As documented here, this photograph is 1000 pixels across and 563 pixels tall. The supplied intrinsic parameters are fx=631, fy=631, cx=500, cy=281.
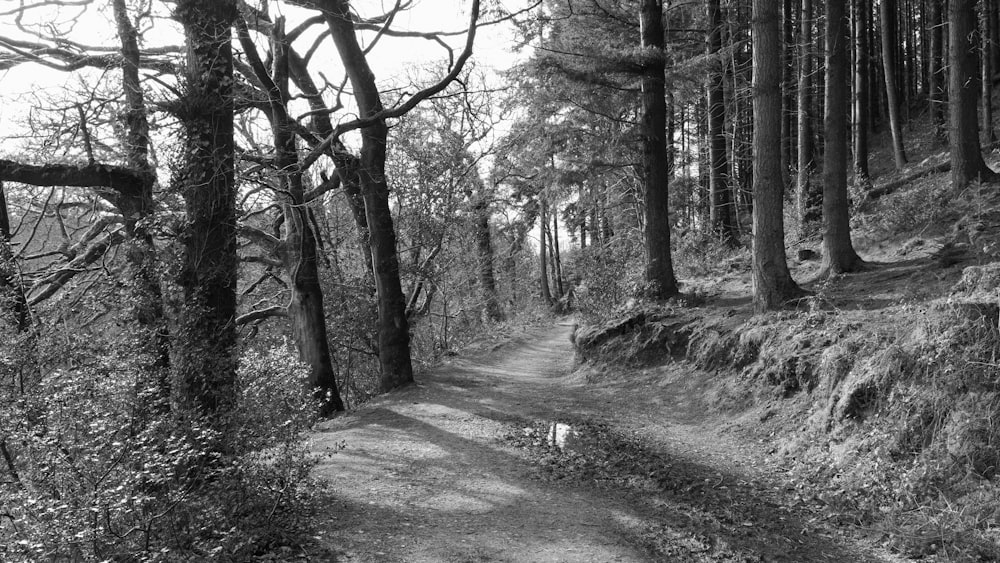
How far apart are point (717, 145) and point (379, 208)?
33.8 feet

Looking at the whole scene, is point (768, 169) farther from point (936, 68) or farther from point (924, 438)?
point (936, 68)

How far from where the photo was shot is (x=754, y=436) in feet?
24.4

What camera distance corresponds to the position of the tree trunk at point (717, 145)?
16.5 metres

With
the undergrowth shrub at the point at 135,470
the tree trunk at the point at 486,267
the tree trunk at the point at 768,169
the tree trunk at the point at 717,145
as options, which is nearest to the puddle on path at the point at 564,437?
the undergrowth shrub at the point at 135,470

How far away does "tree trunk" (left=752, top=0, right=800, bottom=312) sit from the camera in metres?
9.31

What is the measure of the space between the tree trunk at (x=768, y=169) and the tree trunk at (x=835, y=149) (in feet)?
5.31

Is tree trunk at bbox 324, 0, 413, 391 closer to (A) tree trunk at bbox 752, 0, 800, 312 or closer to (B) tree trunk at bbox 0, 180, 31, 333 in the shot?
(B) tree trunk at bbox 0, 180, 31, 333

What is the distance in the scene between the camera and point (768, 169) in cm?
932

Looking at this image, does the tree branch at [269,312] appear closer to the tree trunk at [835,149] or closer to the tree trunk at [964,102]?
the tree trunk at [835,149]

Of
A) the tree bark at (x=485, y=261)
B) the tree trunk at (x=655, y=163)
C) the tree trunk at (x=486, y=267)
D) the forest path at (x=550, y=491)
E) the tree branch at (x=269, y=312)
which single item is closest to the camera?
the forest path at (x=550, y=491)

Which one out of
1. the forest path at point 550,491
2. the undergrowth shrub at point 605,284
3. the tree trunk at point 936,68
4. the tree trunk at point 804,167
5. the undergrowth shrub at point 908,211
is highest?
the tree trunk at point 936,68

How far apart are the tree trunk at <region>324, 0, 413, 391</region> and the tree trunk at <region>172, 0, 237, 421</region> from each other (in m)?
4.01

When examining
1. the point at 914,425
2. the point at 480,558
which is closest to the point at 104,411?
the point at 480,558

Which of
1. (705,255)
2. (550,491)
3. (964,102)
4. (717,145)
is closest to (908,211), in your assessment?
(964,102)
